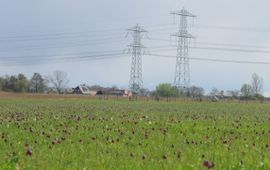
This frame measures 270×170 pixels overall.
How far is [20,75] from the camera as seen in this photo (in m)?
157

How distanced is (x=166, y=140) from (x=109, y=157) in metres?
2.95

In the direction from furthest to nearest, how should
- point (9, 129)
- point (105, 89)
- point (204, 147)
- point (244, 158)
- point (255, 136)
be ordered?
point (105, 89) < point (9, 129) < point (255, 136) < point (204, 147) < point (244, 158)

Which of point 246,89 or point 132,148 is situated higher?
point 246,89

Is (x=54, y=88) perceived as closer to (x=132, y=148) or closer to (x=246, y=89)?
(x=246, y=89)

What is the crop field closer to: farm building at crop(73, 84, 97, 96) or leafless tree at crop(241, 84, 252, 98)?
leafless tree at crop(241, 84, 252, 98)

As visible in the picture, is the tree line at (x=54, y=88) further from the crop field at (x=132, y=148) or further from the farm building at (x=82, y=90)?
the crop field at (x=132, y=148)

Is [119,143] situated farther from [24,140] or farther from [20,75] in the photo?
[20,75]

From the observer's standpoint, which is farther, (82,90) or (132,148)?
(82,90)

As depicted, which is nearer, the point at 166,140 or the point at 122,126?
the point at 166,140

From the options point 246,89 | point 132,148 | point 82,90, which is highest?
point 246,89

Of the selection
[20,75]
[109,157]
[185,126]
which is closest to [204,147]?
[109,157]

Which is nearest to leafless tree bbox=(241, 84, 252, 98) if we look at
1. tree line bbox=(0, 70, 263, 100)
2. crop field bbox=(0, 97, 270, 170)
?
tree line bbox=(0, 70, 263, 100)

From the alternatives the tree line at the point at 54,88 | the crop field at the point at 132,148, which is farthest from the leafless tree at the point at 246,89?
the crop field at the point at 132,148

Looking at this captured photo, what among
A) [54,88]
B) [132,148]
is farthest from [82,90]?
[132,148]
